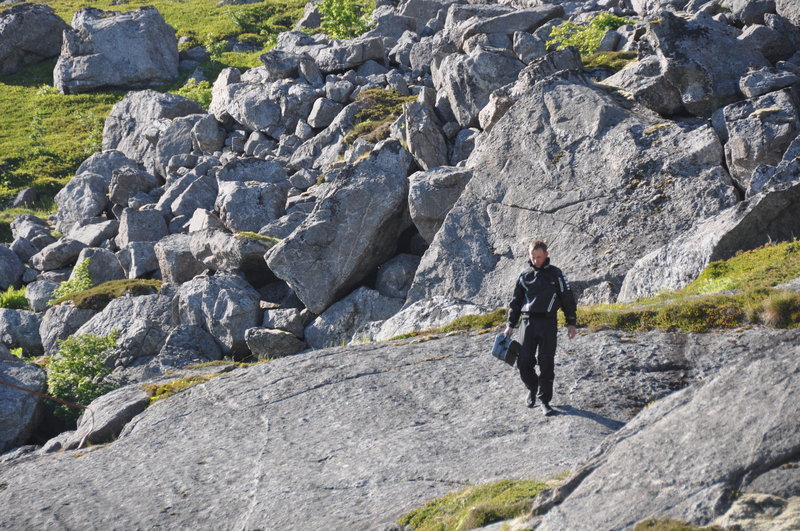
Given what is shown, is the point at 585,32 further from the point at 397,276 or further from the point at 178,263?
the point at 178,263

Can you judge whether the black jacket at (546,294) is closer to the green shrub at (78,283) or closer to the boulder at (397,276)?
the boulder at (397,276)

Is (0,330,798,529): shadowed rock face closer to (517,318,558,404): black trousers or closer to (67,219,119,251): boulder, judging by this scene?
(517,318,558,404): black trousers

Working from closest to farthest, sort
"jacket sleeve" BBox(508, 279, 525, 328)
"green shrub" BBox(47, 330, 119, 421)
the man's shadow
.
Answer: the man's shadow → "jacket sleeve" BBox(508, 279, 525, 328) → "green shrub" BBox(47, 330, 119, 421)

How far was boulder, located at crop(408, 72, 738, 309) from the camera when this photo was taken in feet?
71.9

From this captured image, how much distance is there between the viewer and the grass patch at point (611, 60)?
2980 cm

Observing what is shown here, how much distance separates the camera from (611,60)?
101 ft

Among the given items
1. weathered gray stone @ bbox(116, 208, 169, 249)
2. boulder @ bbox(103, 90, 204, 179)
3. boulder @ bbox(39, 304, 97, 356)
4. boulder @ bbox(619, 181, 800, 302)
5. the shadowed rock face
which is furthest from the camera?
boulder @ bbox(103, 90, 204, 179)

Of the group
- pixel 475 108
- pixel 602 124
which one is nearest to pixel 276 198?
pixel 475 108

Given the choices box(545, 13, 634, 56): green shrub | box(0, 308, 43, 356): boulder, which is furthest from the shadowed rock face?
box(545, 13, 634, 56): green shrub

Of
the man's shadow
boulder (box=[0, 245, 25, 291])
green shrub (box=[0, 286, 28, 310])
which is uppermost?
boulder (box=[0, 245, 25, 291])

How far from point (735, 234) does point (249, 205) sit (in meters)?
22.2

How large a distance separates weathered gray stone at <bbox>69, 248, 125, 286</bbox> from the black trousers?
2915 centimetres

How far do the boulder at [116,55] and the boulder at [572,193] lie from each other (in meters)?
58.4

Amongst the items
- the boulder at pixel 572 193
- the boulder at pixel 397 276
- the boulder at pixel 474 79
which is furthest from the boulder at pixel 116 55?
the boulder at pixel 572 193
